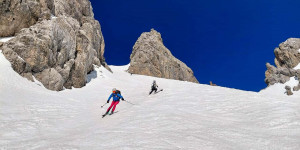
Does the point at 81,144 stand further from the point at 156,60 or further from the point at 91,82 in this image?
the point at 156,60

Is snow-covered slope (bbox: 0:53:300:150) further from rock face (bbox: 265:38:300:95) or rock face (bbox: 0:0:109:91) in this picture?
rock face (bbox: 265:38:300:95)

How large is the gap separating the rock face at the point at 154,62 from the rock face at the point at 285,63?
35557mm

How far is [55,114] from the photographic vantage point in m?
15.1

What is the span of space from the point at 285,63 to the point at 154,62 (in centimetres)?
6848

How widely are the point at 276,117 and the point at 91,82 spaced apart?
1324 inches

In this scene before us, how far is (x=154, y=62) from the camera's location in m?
85.2

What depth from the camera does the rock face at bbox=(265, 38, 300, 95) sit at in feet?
302

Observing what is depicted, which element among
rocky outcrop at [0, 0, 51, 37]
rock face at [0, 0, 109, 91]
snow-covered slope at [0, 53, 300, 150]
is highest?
rocky outcrop at [0, 0, 51, 37]

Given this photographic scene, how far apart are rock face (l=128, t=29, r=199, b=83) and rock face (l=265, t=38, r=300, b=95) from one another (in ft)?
117

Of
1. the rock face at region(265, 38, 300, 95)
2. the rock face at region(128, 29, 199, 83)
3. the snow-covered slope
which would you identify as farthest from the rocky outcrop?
the rock face at region(265, 38, 300, 95)

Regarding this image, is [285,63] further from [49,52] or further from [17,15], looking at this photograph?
[17,15]

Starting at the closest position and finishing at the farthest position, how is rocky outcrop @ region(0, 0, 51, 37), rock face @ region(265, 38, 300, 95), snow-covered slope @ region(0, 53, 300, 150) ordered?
snow-covered slope @ region(0, 53, 300, 150)
rocky outcrop @ region(0, 0, 51, 37)
rock face @ region(265, 38, 300, 95)

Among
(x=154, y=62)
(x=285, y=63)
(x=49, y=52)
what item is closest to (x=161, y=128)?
(x=49, y=52)

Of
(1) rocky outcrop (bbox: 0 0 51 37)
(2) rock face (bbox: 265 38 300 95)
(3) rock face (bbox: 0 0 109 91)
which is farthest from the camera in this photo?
(2) rock face (bbox: 265 38 300 95)
